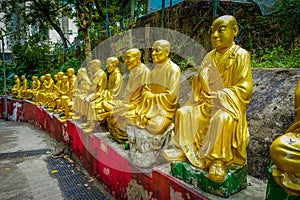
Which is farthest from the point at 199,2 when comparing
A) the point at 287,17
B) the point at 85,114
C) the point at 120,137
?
the point at 120,137

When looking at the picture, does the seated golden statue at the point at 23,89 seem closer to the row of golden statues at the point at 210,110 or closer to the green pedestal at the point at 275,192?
the row of golden statues at the point at 210,110

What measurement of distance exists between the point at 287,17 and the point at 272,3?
527 millimetres

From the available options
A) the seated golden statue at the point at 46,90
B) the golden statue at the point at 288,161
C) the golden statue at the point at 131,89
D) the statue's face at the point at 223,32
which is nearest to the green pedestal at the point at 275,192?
the golden statue at the point at 288,161

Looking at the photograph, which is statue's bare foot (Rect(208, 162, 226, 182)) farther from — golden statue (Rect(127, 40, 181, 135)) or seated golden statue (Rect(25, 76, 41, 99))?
seated golden statue (Rect(25, 76, 41, 99))

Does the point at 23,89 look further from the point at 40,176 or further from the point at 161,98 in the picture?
the point at 161,98

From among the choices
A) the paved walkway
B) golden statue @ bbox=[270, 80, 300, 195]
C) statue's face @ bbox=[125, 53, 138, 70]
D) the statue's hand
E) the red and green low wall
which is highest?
statue's face @ bbox=[125, 53, 138, 70]

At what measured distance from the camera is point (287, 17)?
5703 mm

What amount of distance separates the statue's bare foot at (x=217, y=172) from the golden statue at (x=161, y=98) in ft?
3.14

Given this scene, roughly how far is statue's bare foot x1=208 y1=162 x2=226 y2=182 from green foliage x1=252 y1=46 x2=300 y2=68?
10.4ft

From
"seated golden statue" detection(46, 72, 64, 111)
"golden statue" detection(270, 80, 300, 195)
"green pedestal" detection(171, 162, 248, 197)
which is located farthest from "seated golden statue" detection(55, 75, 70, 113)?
"golden statue" detection(270, 80, 300, 195)

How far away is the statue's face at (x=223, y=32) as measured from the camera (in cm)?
216

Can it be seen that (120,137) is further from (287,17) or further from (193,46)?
(287,17)

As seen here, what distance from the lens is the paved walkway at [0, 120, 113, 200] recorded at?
3736mm

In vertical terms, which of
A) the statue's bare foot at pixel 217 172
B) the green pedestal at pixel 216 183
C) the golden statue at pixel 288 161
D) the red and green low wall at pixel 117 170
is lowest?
the red and green low wall at pixel 117 170
